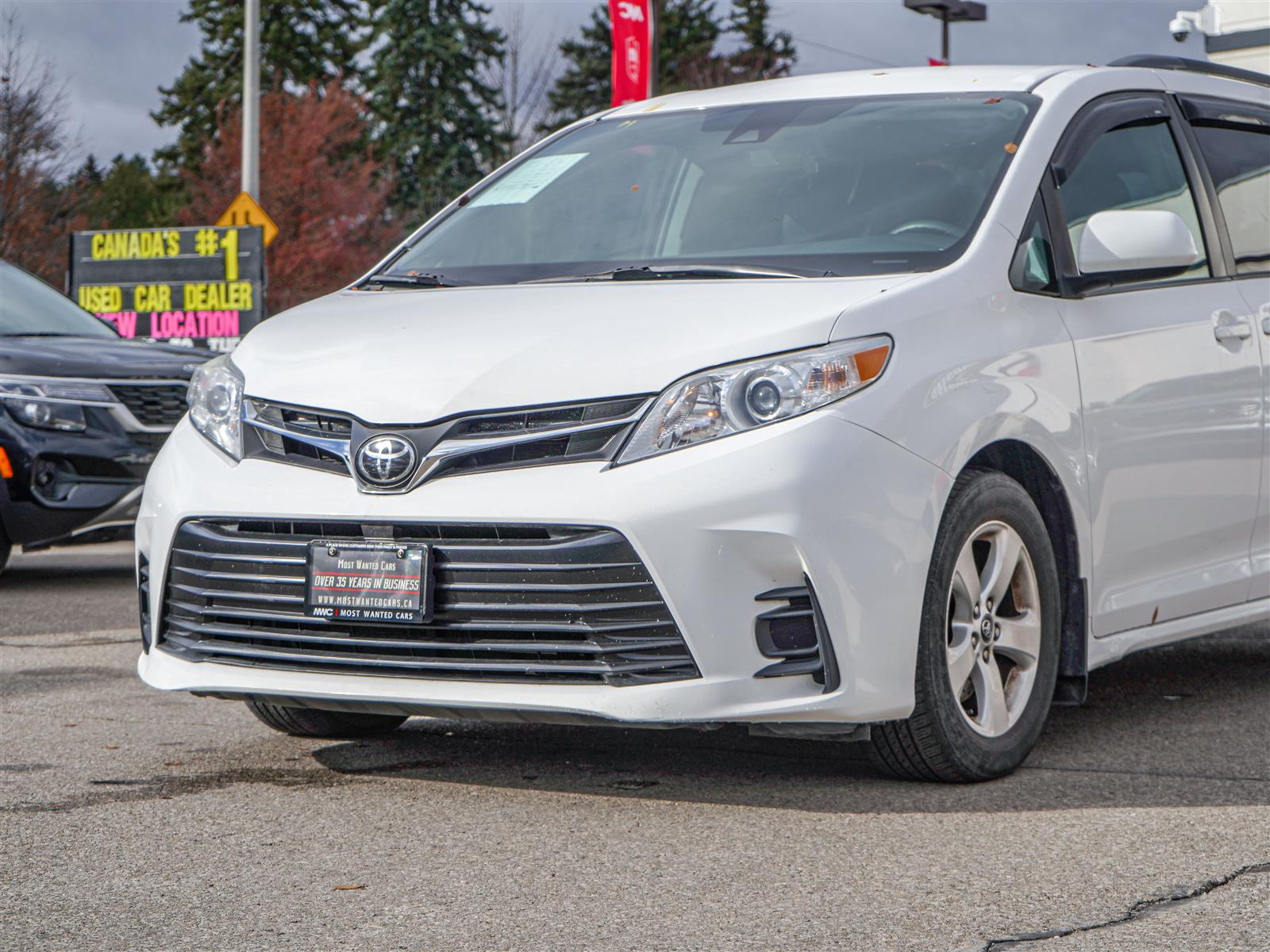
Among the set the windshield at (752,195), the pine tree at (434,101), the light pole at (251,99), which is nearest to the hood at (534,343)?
the windshield at (752,195)

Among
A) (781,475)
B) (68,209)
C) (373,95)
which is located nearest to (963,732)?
(781,475)

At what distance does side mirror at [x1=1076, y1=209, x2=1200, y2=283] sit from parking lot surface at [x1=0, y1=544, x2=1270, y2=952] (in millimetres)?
1292

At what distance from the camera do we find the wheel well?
452 cm

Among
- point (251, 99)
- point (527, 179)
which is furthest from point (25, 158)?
point (527, 179)

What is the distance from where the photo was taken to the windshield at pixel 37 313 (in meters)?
9.59

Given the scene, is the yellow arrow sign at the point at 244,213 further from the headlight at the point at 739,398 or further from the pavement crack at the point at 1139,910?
the pavement crack at the point at 1139,910

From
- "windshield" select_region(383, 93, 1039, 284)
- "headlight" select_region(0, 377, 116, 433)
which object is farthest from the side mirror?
"headlight" select_region(0, 377, 116, 433)

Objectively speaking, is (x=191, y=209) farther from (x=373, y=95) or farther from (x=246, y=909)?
(x=246, y=909)

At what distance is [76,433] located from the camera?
28.7 ft

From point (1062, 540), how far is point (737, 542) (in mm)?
1242

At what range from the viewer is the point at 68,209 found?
33.3 meters

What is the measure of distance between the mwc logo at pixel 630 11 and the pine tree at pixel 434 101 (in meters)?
26.6

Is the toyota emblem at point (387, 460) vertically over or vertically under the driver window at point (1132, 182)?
under

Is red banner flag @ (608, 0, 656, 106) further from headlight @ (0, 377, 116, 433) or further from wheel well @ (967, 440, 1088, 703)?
wheel well @ (967, 440, 1088, 703)
